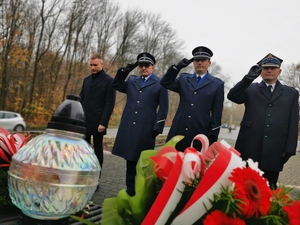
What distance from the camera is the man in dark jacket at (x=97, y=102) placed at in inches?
190

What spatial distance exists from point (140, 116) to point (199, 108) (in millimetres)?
945

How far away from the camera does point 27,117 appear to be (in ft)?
96.2

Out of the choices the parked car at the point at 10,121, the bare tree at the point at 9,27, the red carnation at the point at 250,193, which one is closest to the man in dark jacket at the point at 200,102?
the red carnation at the point at 250,193

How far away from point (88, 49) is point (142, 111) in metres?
31.3

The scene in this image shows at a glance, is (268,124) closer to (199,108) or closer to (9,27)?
(199,108)

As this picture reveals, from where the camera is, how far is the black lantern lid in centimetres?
99

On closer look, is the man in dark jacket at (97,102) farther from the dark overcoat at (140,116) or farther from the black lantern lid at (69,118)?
the black lantern lid at (69,118)

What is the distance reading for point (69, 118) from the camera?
3.28 feet

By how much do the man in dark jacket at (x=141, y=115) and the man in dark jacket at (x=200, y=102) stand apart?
20.4 inches

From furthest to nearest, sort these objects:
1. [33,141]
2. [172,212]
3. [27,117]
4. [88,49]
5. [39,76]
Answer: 1. [88,49]
2. [39,76]
3. [27,117]
4. [33,141]
5. [172,212]

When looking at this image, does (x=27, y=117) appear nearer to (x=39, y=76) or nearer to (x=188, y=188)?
(x=39, y=76)

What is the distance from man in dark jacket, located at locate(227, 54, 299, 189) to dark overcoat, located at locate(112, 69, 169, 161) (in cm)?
112

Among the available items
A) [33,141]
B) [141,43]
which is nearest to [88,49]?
[141,43]

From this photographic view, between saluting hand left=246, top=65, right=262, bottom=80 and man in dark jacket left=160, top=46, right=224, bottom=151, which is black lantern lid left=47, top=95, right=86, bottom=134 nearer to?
saluting hand left=246, top=65, right=262, bottom=80
